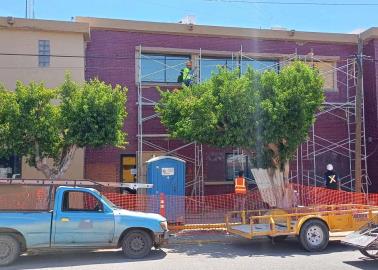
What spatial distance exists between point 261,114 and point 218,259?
4.48m

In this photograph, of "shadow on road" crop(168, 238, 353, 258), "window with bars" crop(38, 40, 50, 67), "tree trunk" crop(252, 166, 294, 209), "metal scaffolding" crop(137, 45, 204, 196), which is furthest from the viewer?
"metal scaffolding" crop(137, 45, 204, 196)

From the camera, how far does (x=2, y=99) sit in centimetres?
1423

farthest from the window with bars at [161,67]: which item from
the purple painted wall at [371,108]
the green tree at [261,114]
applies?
the purple painted wall at [371,108]

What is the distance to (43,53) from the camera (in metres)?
18.5

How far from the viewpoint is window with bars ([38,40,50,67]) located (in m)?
18.4

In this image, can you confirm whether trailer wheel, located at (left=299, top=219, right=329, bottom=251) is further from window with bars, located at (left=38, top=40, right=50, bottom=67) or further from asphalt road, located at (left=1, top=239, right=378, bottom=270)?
window with bars, located at (left=38, top=40, right=50, bottom=67)

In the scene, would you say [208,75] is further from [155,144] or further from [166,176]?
[166,176]

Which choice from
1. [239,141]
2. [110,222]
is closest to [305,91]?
[239,141]

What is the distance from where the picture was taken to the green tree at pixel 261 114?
13797 millimetres

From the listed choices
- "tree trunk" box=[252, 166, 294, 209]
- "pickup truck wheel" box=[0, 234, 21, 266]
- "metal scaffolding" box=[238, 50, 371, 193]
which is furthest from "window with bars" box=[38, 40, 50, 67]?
"pickup truck wheel" box=[0, 234, 21, 266]

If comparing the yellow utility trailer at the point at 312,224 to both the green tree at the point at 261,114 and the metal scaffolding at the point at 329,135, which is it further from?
the metal scaffolding at the point at 329,135

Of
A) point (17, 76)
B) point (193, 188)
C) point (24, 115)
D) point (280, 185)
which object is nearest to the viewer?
point (24, 115)

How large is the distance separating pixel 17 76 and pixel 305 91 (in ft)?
34.0

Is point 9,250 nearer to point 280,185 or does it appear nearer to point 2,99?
point 2,99
